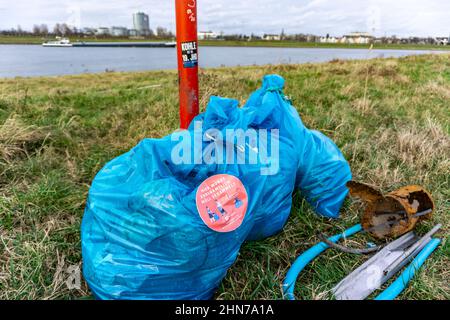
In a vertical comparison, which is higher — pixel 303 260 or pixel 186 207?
pixel 186 207

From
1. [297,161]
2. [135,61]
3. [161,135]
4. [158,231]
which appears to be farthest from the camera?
[135,61]

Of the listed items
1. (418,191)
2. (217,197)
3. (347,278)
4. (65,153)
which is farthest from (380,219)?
(65,153)

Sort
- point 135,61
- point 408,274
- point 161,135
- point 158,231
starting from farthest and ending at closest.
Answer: point 135,61 → point 161,135 → point 408,274 → point 158,231

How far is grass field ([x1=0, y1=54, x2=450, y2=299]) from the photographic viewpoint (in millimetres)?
1425

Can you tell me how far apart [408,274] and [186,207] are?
1.04 m

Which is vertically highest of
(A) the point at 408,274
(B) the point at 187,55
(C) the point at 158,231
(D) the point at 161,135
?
(B) the point at 187,55

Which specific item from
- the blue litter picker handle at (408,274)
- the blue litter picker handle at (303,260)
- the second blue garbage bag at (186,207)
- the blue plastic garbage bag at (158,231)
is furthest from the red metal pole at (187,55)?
the blue litter picker handle at (408,274)

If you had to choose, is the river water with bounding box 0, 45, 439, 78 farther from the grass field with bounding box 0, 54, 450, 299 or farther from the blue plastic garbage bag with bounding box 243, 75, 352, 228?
the blue plastic garbage bag with bounding box 243, 75, 352, 228

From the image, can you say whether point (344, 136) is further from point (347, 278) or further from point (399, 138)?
point (347, 278)

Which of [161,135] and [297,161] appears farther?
[161,135]

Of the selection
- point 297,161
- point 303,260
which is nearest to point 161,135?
point 297,161

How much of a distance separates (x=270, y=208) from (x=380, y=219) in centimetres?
72

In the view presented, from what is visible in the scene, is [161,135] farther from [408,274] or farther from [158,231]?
[408,274]

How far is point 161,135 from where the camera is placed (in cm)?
289
